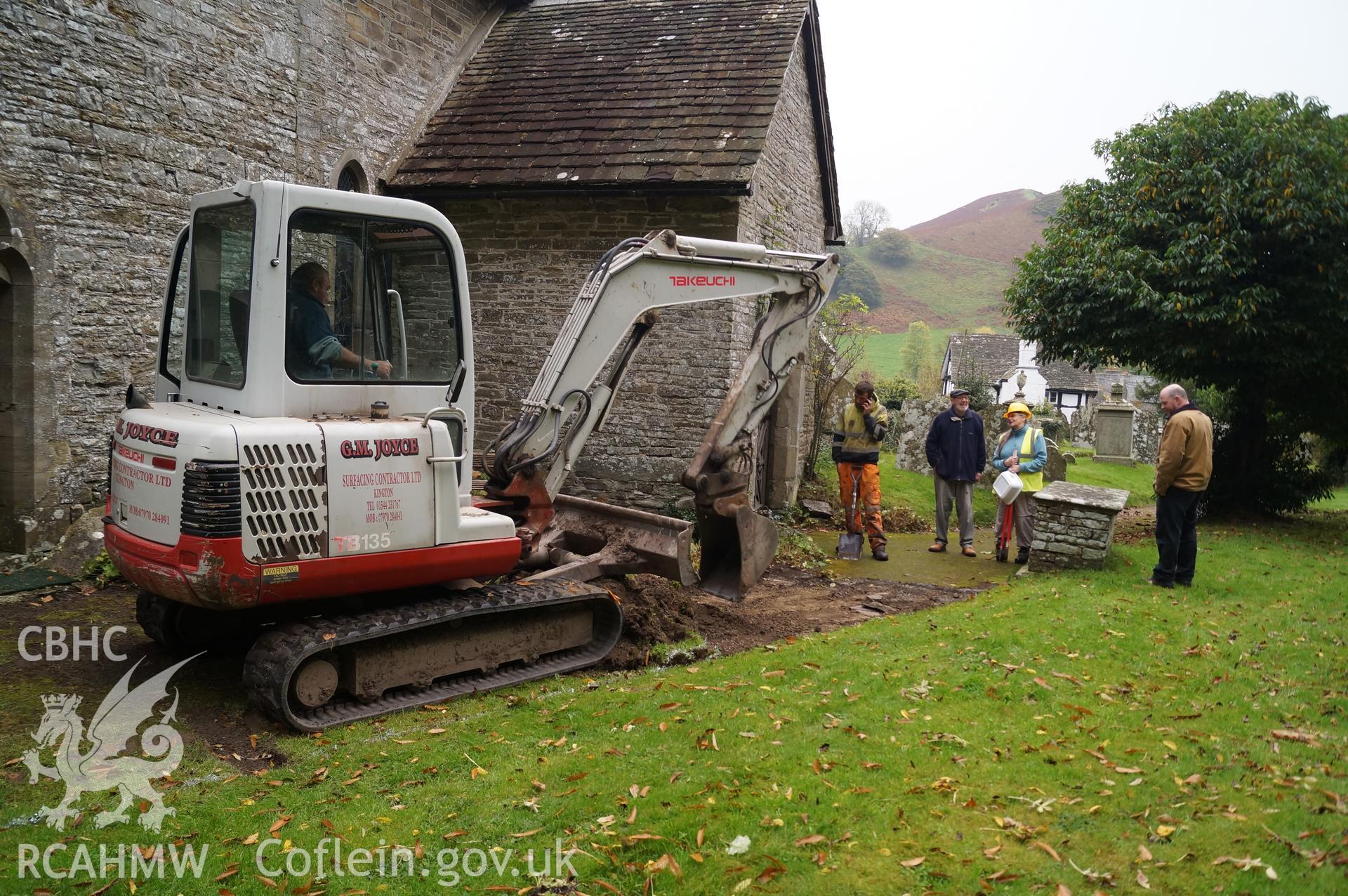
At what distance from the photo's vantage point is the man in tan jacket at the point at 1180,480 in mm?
8375

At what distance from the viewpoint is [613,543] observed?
747 centimetres

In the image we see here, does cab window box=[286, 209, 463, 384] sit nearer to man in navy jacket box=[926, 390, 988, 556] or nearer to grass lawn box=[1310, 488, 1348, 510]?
man in navy jacket box=[926, 390, 988, 556]

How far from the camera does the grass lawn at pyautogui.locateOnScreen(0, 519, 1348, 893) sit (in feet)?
12.0

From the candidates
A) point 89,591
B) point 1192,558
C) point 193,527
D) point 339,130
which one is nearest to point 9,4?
point 339,130

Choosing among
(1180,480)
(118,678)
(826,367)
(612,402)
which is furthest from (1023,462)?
(118,678)

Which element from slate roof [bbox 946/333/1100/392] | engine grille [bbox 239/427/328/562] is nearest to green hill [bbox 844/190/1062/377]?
slate roof [bbox 946/333/1100/392]

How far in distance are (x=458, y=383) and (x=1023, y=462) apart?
22.3 ft

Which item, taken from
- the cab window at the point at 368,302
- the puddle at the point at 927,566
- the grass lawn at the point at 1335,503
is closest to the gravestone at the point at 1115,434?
the grass lawn at the point at 1335,503

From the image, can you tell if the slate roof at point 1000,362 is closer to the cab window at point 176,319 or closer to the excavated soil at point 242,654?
the excavated soil at point 242,654

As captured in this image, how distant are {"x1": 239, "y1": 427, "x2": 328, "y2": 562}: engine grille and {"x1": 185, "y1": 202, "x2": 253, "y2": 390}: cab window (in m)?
0.53

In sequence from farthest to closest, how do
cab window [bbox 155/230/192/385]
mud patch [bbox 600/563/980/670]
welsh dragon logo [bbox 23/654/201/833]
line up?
mud patch [bbox 600/563/980/670]
cab window [bbox 155/230/192/385]
welsh dragon logo [bbox 23/654/201/833]

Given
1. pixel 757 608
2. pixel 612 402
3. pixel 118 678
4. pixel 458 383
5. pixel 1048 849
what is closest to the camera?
pixel 1048 849

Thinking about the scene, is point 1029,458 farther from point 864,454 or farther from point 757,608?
point 757,608

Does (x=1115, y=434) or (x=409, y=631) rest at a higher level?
(x=1115, y=434)
